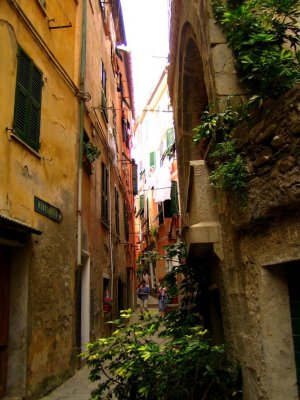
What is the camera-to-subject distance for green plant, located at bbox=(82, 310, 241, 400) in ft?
12.9

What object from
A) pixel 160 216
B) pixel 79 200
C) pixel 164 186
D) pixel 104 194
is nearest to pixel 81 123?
pixel 79 200

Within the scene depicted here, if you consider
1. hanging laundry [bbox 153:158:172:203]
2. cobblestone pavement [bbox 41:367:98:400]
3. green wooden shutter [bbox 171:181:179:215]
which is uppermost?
hanging laundry [bbox 153:158:172:203]

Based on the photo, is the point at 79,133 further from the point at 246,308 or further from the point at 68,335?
the point at 246,308

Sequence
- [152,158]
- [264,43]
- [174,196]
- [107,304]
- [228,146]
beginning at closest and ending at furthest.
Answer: [228,146], [264,43], [107,304], [174,196], [152,158]

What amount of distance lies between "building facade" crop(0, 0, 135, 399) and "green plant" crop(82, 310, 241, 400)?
87.4 inches

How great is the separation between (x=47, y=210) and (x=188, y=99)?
332cm

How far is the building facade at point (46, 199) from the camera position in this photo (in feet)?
20.1

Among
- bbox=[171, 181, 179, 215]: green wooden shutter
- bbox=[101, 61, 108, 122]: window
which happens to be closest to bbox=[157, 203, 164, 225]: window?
bbox=[171, 181, 179, 215]: green wooden shutter

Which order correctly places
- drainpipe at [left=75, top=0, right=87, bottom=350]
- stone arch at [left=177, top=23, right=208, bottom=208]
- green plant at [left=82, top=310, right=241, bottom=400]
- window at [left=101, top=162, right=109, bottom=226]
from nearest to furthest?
green plant at [left=82, top=310, right=241, bottom=400] → stone arch at [left=177, top=23, right=208, bottom=208] → drainpipe at [left=75, top=0, right=87, bottom=350] → window at [left=101, top=162, right=109, bottom=226]

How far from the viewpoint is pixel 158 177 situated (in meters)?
23.0

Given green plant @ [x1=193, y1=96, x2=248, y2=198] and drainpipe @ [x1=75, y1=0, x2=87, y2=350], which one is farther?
drainpipe @ [x1=75, y1=0, x2=87, y2=350]

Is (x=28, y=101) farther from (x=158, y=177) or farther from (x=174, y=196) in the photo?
(x=158, y=177)

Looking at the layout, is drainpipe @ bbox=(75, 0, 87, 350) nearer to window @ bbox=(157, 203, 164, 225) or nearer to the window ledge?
the window ledge

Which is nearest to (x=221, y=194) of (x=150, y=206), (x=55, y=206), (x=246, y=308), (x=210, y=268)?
(x=246, y=308)
